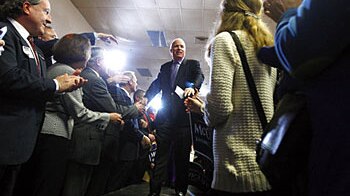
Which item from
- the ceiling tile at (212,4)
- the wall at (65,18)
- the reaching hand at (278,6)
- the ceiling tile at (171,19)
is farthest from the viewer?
the ceiling tile at (171,19)

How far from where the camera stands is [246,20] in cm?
117

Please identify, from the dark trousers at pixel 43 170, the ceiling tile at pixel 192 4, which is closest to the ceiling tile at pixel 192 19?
the ceiling tile at pixel 192 4

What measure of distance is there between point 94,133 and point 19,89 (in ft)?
2.85

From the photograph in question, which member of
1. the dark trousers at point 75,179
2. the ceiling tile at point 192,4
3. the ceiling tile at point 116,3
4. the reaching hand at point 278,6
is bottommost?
the dark trousers at point 75,179

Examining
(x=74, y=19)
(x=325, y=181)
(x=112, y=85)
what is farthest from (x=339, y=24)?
(x=74, y=19)

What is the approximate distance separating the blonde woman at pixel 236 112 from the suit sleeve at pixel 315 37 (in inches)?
18.6

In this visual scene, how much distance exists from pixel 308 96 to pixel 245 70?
1.77 feet

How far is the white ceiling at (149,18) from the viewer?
4.52 m

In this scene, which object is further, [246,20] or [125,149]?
[125,149]

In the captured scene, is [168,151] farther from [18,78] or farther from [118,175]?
[18,78]

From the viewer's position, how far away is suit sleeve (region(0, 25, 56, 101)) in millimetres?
1099

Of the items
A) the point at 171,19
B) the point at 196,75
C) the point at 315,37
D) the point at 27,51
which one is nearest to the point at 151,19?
the point at 171,19

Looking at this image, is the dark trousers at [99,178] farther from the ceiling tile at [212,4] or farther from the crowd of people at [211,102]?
the ceiling tile at [212,4]

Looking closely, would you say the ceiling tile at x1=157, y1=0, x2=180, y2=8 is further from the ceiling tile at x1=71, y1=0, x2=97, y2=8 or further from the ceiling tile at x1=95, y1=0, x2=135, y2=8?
the ceiling tile at x1=71, y1=0, x2=97, y2=8
